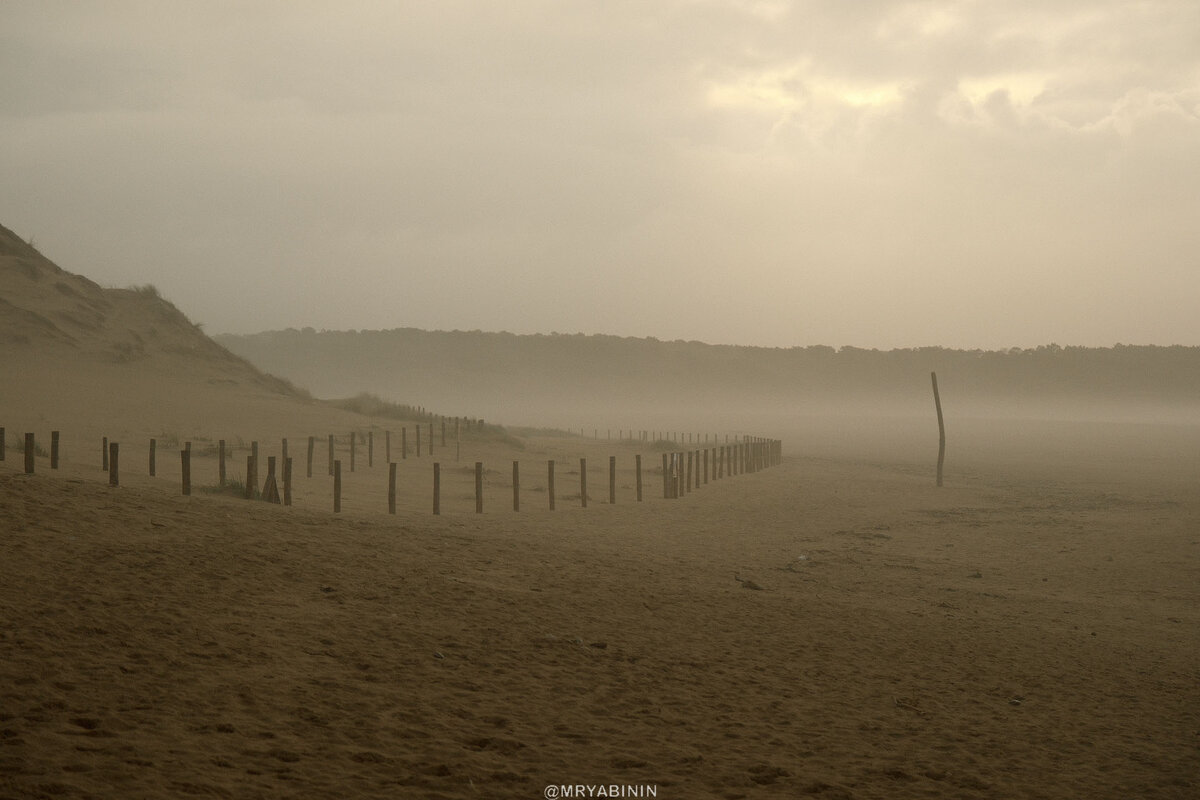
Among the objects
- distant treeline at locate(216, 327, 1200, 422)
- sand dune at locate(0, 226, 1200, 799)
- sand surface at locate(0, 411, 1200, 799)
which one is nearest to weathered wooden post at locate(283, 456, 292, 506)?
sand dune at locate(0, 226, 1200, 799)

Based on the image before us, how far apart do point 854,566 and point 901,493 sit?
13444mm

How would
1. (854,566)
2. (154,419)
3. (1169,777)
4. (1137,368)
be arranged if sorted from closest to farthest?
(1169,777) → (854,566) → (154,419) → (1137,368)

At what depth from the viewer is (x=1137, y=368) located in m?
166

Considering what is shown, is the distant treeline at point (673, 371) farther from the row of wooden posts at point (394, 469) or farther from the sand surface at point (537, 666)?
the sand surface at point (537, 666)

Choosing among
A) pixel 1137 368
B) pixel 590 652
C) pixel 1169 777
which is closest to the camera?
pixel 1169 777

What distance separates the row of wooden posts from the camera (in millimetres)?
15102

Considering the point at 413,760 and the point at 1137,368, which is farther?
the point at 1137,368

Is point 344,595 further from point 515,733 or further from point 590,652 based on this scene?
point 515,733

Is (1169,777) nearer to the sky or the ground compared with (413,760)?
nearer to the ground

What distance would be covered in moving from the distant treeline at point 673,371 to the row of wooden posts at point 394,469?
4633 inches

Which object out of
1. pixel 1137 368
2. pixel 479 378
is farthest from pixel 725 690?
pixel 1137 368

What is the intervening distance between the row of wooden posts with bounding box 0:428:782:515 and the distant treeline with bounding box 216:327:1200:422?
117666 millimetres

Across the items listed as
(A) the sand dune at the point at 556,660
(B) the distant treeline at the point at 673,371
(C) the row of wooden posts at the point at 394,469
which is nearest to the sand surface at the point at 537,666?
(A) the sand dune at the point at 556,660

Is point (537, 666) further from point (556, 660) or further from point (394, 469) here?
point (394, 469)
